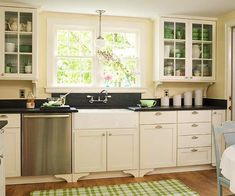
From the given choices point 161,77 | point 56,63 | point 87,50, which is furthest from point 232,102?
point 56,63

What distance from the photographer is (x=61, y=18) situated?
423 centimetres

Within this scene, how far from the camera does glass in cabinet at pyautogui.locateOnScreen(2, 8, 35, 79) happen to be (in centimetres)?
385

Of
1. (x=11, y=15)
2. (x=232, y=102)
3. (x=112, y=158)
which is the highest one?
(x=11, y=15)

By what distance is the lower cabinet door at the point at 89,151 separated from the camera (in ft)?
12.2

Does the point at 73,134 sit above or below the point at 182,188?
above

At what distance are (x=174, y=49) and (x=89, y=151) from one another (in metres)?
1.97

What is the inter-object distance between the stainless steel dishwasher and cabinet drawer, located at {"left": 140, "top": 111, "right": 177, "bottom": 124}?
3.24ft

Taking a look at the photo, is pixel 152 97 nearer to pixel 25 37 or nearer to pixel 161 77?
pixel 161 77

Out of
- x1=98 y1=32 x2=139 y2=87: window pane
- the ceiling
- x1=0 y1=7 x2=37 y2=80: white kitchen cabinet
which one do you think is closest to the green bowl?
x1=98 y1=32 x2=139 y2=87: window pane

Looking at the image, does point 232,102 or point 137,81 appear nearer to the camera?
point 232,102

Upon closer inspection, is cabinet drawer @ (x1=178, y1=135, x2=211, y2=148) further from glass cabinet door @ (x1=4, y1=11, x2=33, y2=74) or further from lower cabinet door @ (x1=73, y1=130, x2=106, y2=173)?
glass cabinet door @ (x1=4, y1=11, x2=33, y2=74)

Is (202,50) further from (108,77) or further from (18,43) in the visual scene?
(18,43)

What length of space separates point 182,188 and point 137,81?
1.78 m

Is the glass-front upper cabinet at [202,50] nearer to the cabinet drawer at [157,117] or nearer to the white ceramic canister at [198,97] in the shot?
the white ceramic canister at [198,97]
